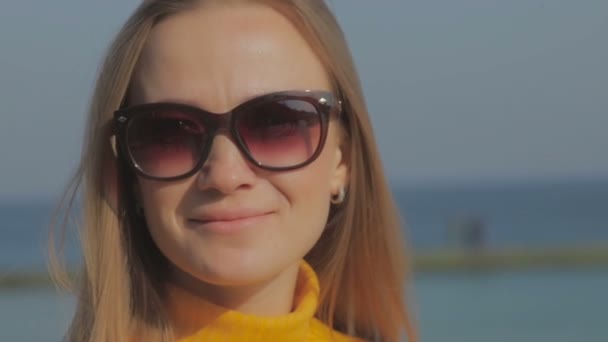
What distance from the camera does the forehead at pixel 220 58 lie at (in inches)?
103

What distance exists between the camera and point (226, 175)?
2.57 metres

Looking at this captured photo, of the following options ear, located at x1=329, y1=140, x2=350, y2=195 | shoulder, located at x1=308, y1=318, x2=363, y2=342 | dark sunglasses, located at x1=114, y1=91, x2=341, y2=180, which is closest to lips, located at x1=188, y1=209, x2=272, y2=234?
dark sunglasses, located at x1=114, y1=91, x2=341, y2=180

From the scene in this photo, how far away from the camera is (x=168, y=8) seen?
2.74 m

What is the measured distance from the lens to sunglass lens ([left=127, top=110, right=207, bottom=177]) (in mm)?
2588

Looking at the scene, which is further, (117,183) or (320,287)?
(320,287)

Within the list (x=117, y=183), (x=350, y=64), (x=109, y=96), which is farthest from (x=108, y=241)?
(x=350, y=64)

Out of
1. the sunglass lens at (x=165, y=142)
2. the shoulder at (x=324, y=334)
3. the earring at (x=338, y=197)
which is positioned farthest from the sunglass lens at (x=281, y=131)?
the shoulder at (x=324, y=334)

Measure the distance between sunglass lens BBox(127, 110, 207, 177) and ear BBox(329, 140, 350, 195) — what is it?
48 centimetres

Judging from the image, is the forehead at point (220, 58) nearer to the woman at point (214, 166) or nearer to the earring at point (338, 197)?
the woman at point (214, 166)

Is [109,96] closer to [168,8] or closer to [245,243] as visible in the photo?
[168,8]

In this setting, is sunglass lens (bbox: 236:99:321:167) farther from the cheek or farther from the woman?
the cheek

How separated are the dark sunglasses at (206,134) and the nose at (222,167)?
0.5 inches

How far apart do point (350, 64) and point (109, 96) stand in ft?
2.07

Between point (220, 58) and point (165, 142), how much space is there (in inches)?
9.0
